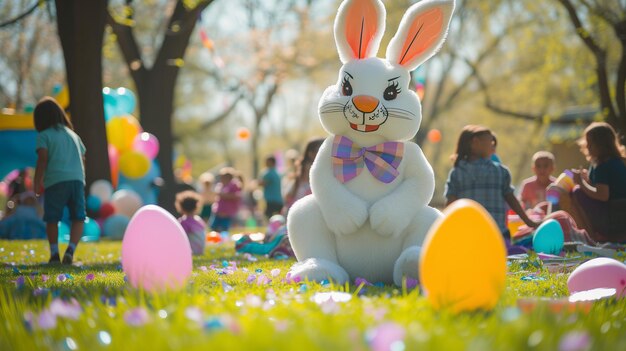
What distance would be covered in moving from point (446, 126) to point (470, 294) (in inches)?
1398

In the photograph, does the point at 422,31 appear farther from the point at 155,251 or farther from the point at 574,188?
the point at 574,188

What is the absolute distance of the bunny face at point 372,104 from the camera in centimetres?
486

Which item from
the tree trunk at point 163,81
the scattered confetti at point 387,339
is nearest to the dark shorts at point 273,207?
the tree trunk at point 163,81

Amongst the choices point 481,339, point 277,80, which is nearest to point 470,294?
point 481,339

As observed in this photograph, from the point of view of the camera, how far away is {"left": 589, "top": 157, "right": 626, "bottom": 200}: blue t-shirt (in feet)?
25.3

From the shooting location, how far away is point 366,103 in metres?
4.80

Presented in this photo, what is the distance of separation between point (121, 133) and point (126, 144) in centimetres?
23

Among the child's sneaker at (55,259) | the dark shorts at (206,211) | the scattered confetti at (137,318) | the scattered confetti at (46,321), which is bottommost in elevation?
the dark shorts at (206,211)

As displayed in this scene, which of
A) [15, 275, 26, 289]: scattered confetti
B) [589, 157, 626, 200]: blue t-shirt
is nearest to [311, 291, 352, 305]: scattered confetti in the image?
[15, 275, 26, 289]: scattered confetti

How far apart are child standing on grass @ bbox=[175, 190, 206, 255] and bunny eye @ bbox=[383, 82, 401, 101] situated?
3.93 meters

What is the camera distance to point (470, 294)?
10.5 feet

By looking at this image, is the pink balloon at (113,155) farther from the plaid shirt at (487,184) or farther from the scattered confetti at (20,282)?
the scattered confetti at (20,282)

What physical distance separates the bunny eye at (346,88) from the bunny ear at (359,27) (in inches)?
9.7

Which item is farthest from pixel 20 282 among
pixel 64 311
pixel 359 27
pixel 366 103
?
pixel 359 27
